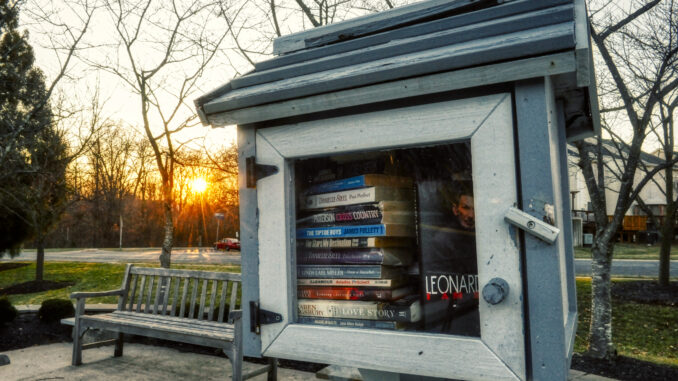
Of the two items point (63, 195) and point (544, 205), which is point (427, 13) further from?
point (63, 195)

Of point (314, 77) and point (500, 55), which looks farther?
point (314, 77)

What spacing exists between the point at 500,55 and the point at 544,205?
0.41 m

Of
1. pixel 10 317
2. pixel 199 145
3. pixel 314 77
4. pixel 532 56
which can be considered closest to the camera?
pixel 532 56

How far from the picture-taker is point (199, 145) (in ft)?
30.8

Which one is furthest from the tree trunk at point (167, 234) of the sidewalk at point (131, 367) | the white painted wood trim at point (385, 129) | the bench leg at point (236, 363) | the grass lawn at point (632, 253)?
the grass lawn at point (632, 253)

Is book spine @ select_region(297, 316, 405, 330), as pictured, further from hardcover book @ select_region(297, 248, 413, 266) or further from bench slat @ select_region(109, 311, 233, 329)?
Answer: bench slat @ select_region(109, 311, 233, 329)

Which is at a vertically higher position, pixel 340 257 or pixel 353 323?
pixel 340 257

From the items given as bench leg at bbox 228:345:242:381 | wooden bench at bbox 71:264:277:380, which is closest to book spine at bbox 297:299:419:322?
wooden bench at bbox 71:264:277:380

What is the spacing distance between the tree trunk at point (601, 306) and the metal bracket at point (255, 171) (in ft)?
14.7

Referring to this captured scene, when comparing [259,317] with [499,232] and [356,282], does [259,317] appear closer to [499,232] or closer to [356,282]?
[356,282]

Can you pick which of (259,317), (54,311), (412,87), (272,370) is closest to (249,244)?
(259,317)

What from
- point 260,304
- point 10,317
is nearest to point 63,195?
point 10,317

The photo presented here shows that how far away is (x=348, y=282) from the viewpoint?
1599mm

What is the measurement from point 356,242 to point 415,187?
0.30 metres
